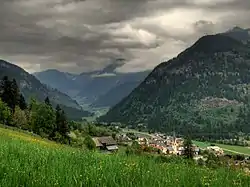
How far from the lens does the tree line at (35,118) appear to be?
9944 centimetres

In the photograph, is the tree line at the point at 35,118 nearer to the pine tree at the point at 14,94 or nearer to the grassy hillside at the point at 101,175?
the pine tree at the point at 14,94

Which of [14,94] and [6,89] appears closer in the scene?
[6,89]

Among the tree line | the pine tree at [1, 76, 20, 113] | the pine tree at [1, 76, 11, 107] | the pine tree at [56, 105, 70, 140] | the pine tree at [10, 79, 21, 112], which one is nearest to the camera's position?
the tree line

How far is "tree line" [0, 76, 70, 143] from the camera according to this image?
99438 mm

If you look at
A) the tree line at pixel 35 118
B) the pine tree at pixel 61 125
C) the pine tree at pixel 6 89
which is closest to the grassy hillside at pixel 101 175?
the tree line at pixel 35 118

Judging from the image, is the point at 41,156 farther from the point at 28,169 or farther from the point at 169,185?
the point at 169,185

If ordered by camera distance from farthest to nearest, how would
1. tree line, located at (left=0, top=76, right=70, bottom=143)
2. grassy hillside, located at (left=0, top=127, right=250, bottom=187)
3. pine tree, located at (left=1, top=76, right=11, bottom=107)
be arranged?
pine tree, located at (left=1, top=76, right=11, bottom=107), tree line, located at (left=0, top=76, right=70, bottom=143), grassy hillside, located at (left=0, top=127, right=250, bottom=187)

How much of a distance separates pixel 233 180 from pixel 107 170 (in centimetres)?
257

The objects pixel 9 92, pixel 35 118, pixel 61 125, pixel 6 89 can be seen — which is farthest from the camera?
pixel 9 92

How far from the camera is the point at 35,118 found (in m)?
103

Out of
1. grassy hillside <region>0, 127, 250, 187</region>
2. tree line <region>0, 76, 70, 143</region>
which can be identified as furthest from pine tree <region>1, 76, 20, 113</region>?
grassy hillside <region>0, 127, 250, 187</region>

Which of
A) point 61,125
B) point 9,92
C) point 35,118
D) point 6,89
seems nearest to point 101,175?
point 35,118

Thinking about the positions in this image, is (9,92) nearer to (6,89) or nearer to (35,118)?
(6,89)

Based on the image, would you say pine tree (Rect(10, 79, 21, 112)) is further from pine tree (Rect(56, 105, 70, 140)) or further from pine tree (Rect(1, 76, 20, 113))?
pine tree (Rect(56, 105, 70, 140))
